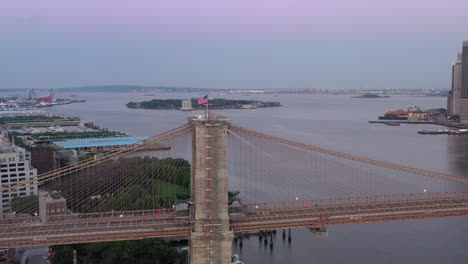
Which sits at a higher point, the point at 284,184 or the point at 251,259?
the point at 284,184

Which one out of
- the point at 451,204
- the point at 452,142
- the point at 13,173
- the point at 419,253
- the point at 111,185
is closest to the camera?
the point at 451,204

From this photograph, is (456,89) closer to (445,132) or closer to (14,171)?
(445,132)

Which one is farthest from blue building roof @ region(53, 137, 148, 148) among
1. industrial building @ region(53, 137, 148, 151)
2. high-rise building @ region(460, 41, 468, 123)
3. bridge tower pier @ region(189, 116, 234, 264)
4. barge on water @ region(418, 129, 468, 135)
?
high-rise building @ region(460, 41, 468, 123)

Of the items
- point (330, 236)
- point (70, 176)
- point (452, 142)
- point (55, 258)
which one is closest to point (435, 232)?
point (330, 236)

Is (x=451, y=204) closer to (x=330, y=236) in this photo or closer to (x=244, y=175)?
(x=330, y=236)

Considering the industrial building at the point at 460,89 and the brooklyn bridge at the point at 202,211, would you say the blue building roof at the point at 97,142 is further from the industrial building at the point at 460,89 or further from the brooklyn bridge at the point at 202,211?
the industrial building at the point at 460,89

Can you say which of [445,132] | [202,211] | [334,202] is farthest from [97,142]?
[445,132]

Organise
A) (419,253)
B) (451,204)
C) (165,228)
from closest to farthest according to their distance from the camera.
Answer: (165,228)
(451,204)
(419,253)

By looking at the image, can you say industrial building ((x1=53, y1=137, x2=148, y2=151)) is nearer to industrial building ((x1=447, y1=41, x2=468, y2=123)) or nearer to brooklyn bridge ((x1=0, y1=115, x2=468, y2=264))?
brooklyn bridge ((x1=0, y1=115, x2=468, y2=264))
